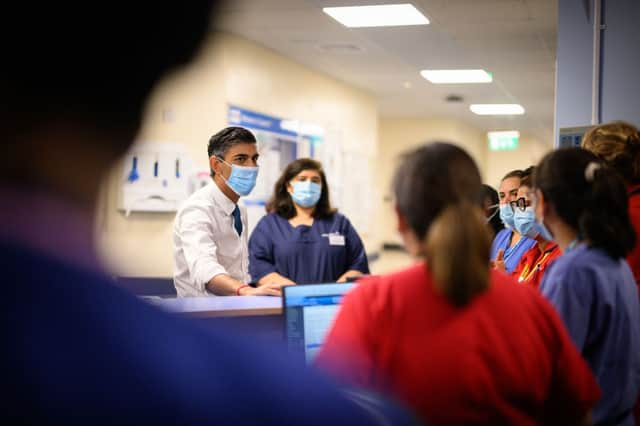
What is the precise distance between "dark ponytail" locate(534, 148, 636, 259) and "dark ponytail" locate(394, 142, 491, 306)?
468 millimetres

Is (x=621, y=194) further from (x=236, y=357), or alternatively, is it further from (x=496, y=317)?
(x=236, y=357)

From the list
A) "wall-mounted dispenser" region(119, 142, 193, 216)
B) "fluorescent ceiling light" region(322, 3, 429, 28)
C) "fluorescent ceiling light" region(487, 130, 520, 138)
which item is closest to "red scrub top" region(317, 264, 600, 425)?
"fluorescent ceiling light" region(322, 3, 429, 28)

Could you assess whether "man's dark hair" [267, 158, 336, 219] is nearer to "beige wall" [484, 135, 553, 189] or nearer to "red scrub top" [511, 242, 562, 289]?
"red scrub top" [511, 242, 562, 289]

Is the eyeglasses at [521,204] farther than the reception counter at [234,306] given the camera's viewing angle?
Yes

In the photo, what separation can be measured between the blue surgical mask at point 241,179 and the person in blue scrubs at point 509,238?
3.82ft

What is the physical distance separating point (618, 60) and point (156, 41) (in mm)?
4196

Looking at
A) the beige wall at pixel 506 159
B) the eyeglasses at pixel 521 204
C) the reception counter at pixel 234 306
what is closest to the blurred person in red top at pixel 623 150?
the eyeglasses at pixel 521 204

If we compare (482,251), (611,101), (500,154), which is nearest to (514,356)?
(482,251)

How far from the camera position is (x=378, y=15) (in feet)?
19.5

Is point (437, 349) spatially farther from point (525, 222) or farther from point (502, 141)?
point (502, 141)

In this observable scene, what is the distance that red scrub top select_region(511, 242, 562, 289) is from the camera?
2.61m

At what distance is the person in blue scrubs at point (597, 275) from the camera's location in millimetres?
1559

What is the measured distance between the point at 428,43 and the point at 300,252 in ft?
12.0

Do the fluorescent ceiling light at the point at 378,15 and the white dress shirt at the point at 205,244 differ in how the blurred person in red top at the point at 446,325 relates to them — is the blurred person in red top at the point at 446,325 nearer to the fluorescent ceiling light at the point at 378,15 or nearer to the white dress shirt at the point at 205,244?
the white dress shirt at the point at 205,244
